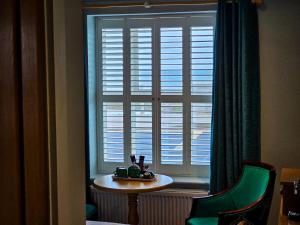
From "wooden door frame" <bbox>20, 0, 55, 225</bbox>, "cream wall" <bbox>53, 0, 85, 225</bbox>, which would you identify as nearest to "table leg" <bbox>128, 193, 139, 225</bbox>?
"cream wall" <bbox>53, 0, 85, 225</bbox>

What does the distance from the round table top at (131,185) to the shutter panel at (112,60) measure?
0.99 metres

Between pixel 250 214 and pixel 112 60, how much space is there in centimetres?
204

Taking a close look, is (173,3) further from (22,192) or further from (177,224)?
(22,192)

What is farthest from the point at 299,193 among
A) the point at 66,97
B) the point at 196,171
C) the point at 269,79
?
the point at 196,171

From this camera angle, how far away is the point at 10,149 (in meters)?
0.66

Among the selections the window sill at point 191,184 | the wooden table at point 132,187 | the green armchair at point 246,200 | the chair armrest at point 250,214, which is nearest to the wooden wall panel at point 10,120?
the chair armrest at point 250,214

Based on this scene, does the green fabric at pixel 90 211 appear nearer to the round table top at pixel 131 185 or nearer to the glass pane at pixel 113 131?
the round table top at pixel 131 185

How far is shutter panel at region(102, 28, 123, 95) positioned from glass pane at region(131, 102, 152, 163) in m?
0.26

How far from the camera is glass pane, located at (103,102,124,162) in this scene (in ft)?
13.6

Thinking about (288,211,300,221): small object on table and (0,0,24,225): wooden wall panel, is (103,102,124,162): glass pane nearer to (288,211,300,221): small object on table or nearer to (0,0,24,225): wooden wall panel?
(288,211,300,221): small object on table

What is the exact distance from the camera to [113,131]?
4.16 metres

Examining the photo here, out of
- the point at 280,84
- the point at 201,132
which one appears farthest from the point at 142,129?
the point at 280,84

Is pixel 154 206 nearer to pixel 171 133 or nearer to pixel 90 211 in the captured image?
pixel 90 211

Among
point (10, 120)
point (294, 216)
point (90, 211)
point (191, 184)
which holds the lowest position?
point (90, 211)
